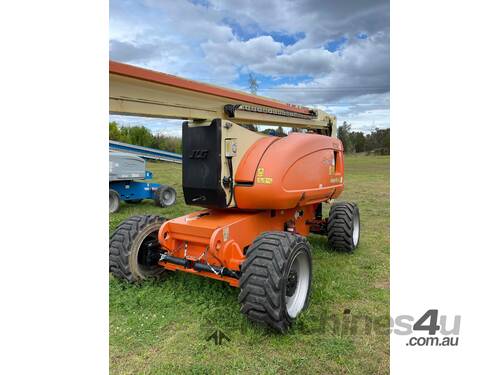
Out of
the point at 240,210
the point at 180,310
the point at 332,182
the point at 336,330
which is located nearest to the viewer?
the point at 336,330

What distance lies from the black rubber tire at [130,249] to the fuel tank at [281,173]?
3.92 ft

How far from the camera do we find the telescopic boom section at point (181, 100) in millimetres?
2730

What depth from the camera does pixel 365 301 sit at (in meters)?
4.00

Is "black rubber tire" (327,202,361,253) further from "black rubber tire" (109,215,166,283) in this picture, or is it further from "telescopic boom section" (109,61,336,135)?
"black rubber tire" (109,215,166,283)

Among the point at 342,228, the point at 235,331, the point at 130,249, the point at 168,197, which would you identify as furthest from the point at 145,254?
the point at 168,197

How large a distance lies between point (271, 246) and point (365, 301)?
63.7 inches

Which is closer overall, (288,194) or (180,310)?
(180,310)

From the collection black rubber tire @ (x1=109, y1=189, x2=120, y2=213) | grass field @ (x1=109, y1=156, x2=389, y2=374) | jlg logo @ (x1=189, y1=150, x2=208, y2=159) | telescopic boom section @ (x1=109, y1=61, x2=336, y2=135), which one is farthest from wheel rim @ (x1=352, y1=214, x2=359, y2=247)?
black rubber tire @ (x1=109, y1=189, x2=120, y2=213)

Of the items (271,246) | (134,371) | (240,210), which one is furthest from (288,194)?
(134,371)

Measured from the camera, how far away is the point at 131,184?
32.9 feet

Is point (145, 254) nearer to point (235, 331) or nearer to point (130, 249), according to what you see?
point (130, 249)

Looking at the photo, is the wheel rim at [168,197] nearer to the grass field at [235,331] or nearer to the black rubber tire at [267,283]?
the grass field at [235,331]
